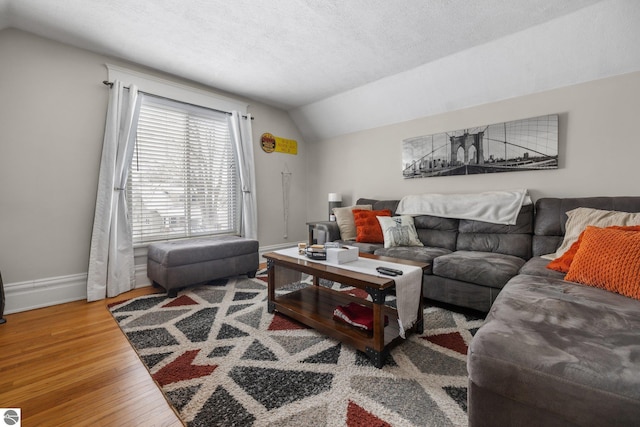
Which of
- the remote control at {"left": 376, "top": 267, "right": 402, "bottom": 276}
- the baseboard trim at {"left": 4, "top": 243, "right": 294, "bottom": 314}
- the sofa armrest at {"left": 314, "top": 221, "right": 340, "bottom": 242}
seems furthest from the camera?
the sofa armrest at {"left": 314, "top": 221, "right": 340, "bottom": 242}

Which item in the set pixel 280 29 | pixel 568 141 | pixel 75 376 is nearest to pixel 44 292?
pixel 75 376

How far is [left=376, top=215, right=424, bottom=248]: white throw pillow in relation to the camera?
2.92 metres

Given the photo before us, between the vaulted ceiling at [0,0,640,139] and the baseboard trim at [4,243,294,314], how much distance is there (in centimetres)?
223

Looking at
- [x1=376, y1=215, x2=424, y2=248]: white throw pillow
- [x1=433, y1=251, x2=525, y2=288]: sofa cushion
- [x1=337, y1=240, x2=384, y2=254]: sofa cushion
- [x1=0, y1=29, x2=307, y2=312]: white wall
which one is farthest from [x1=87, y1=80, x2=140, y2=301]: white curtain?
[x1=433, y1=251, x2=525, y2=288]: sofa cushion

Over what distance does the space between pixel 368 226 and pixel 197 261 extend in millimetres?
1909

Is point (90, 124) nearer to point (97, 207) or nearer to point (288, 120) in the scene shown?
A: point (97, 207)

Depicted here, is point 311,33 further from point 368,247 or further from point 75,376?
point 75,376

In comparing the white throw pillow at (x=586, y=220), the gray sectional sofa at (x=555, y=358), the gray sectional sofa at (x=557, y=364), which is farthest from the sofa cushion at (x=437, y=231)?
the gray sectional sofa at (x=557, y=364)

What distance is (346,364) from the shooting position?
5.16 ft

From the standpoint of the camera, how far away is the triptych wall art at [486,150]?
2.71 m

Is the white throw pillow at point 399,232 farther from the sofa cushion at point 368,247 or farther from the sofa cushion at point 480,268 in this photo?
the sofa cushion at point 480,268

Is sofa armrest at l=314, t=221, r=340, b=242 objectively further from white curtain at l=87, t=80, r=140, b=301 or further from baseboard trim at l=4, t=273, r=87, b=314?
baseboard trim at l=4, t=273, r=87, b=314

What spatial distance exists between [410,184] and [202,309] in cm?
288

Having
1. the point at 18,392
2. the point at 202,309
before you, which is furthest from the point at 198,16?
the point at 18,392
